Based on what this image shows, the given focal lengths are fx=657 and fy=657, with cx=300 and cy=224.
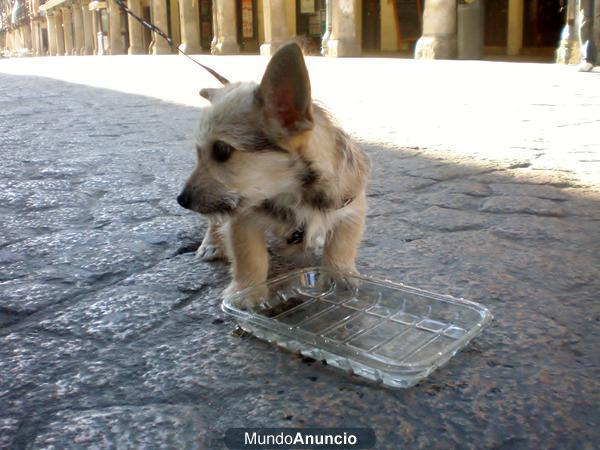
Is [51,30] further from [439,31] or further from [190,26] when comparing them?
[439,31]

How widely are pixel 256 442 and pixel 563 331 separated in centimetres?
97

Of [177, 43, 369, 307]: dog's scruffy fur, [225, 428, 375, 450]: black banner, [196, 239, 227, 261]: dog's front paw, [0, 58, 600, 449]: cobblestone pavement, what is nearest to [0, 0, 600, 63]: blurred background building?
[177, 43, 369, 307]: dog's scruffy fur

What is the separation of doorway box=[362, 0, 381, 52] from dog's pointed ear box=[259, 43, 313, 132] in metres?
20.5

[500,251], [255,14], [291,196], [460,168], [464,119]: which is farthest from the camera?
[255,14]

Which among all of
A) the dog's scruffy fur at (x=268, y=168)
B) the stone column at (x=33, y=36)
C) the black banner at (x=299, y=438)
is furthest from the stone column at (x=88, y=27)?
the black banner at (x=299, y=438)

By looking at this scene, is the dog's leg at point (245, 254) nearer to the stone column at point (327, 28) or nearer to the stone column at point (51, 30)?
the stone column at point (327, 28)

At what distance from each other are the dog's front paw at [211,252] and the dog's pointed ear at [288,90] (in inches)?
28.3

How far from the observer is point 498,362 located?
5.59 ft

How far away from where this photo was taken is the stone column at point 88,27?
42875 millimetres

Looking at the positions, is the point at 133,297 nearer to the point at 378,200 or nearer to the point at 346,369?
the point at 346,369

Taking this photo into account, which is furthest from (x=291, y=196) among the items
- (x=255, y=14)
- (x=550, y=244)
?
(x=255, y=14)

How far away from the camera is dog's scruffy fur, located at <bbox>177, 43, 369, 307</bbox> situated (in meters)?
2.12

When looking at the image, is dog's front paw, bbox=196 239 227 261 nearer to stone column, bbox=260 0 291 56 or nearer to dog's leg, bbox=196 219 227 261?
dog's leg, bbox=196 219 227 261

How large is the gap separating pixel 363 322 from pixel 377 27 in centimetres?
2135
